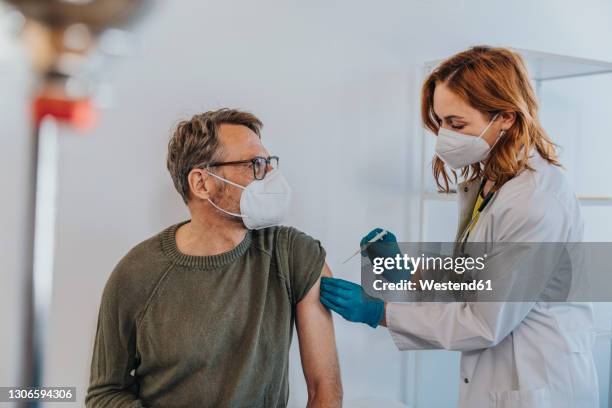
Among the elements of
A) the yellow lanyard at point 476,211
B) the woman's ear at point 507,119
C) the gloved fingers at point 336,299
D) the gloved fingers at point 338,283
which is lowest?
the gloved fingers at point 336,299

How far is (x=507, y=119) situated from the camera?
155cm

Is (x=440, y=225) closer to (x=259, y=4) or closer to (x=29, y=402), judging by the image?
(x=259, y=4)

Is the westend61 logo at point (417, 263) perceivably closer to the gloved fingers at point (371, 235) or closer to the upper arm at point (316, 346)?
the gloved fingers at point (371, 235)

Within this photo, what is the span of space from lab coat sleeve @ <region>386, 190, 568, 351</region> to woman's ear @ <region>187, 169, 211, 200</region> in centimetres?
63

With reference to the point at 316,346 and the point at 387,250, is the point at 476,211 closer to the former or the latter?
the point at 387,250

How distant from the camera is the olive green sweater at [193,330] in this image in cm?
155

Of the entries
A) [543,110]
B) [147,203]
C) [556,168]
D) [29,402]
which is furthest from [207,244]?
[543,110]

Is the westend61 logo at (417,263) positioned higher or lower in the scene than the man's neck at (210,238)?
lower

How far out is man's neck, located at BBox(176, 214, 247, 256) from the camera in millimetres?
1619

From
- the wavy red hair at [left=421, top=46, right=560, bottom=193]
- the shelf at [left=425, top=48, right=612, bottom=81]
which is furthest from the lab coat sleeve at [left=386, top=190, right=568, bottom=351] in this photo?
the shelf at [left=425, top=48, right=612, bottom=81]

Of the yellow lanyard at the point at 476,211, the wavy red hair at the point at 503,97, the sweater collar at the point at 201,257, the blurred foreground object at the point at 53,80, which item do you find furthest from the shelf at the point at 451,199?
the blurred foreground object at the point at 53,80

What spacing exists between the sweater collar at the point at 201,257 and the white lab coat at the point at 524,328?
420mm

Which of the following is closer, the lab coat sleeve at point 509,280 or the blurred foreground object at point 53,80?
the blurred foreground object at point 53,80

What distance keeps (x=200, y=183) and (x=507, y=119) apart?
2.43 ft
